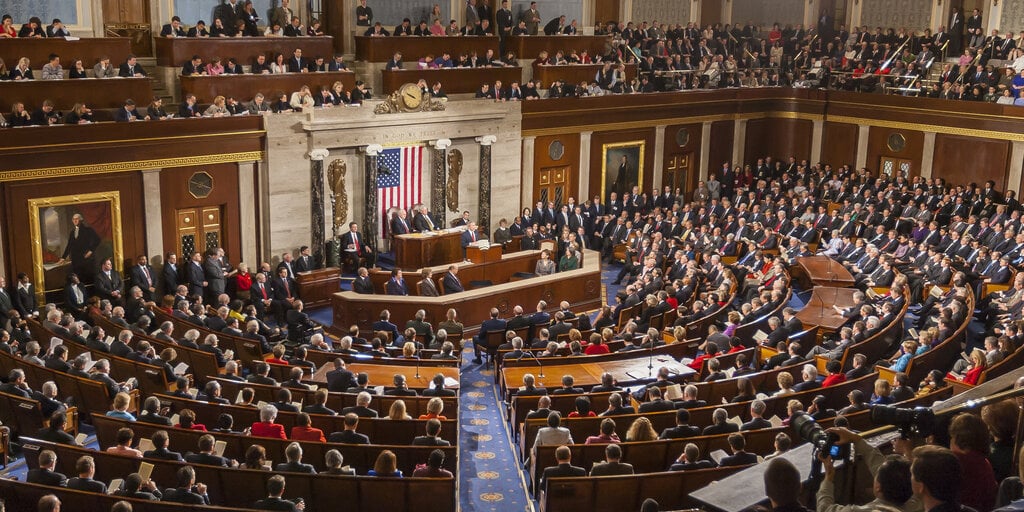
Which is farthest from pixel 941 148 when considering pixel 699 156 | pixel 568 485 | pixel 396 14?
pixel 568 485

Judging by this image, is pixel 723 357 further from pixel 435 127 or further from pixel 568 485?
pixel 435 127

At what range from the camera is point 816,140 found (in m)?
29.4

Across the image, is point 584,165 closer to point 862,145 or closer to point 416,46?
point 416,46

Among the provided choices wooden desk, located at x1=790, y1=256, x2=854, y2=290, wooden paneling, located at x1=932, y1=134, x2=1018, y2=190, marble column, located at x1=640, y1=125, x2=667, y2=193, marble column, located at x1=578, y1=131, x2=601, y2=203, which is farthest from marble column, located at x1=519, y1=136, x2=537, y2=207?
wooden paneling, located at x1=932, y1=134, x2=1018, y2=190

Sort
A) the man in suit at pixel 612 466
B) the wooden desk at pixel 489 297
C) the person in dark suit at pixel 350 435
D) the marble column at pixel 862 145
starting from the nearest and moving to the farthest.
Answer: the man in suit at pixel 612 466 → the person in dark suit at pixel 350 435 → the wooden desk at pixel 489 297 → the marble column at pixel 862 145

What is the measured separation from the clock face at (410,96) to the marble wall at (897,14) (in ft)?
57.4

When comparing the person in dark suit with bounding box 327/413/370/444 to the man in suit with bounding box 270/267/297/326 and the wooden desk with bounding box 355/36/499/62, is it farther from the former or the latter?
the wooden desk with bounding box 355/36/499/62

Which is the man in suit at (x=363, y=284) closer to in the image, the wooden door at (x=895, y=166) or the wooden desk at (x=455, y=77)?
the wooden desk at (x=455, y=77)

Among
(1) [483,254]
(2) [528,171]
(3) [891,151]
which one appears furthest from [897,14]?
(1) [483,254]

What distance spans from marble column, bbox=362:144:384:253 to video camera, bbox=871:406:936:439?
57.0 ft

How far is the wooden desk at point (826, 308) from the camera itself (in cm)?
1650

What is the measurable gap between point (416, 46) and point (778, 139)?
39.7ft

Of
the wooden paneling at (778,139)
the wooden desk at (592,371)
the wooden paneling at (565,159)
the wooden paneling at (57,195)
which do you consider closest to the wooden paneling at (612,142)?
the wooden paneling at (565,159)

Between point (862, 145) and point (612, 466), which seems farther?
point (862, 145)
